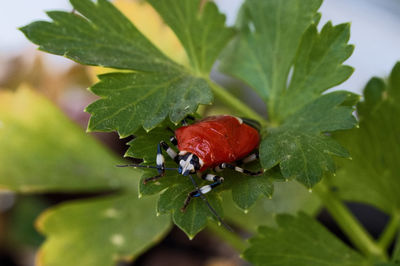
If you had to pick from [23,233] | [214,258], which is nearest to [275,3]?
[214,258]

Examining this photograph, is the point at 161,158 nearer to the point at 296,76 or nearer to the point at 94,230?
the point at 296,76

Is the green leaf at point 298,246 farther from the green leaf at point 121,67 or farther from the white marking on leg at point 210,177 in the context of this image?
the green leaf at point 121,67

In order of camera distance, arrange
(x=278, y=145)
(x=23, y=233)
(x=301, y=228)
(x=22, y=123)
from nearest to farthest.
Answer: (x=278, y=145)
(x=301, y=228)
(x=22, y=123)
(x=23, y=233)

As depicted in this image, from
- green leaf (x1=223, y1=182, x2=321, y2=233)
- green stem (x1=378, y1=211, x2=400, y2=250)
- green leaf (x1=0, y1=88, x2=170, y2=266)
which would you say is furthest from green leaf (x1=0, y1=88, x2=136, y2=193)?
green stem (x1=378, y1=211, x2=400, y2=250)

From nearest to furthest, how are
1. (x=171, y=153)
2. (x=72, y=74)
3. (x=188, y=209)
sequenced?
1. (x=188, y=209)
2. (x=171, y=153)
3. (x=72, y=74)

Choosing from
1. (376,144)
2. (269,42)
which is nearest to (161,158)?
(269,42)

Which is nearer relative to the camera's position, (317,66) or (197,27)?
(317,66)

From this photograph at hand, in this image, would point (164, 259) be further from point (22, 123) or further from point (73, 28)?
point (73, 28)

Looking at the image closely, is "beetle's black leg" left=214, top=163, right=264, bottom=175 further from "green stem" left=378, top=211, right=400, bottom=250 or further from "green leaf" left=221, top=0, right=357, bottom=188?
"green stem" left=378, top=211, right=400, bottom=250
